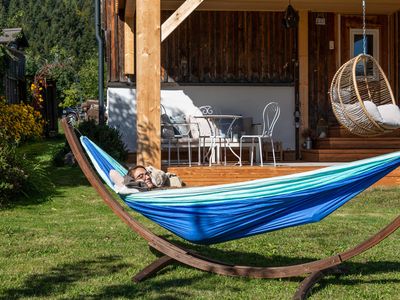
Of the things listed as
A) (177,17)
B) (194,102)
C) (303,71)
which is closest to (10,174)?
(177,17)

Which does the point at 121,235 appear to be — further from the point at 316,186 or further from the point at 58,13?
the point at 58,13

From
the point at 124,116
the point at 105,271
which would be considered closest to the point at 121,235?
the point at 105,271

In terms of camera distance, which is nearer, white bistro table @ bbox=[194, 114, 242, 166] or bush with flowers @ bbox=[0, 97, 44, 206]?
bush with flowers @ bbox=[0, 97, 44, 206]

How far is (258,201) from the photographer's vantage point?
12.4 ft

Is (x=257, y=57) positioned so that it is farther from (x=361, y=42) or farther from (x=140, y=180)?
(x=140, y=180)

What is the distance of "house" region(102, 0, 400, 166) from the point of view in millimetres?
11508

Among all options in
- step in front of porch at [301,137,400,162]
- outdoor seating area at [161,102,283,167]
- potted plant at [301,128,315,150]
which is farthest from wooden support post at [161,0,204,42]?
potted plant at [301,128,315,150]

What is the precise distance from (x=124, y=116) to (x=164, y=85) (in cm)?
91

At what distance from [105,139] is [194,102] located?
1915 millimetres

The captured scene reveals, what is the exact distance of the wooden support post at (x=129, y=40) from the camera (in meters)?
10.8

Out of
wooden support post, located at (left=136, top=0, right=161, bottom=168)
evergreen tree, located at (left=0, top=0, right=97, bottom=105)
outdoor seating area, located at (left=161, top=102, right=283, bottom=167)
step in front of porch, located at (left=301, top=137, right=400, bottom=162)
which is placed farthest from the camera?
evergreen tree, located at (left=0, top=0, right=97, bottom=105)

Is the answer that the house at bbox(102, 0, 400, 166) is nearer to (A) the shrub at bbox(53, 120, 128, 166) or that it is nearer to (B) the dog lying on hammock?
(A) the shrub at bbox(53, 120, 128, 166)

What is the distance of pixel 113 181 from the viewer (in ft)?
14.7

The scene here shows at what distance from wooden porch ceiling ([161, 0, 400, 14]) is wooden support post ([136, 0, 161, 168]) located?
2867 millimetres
